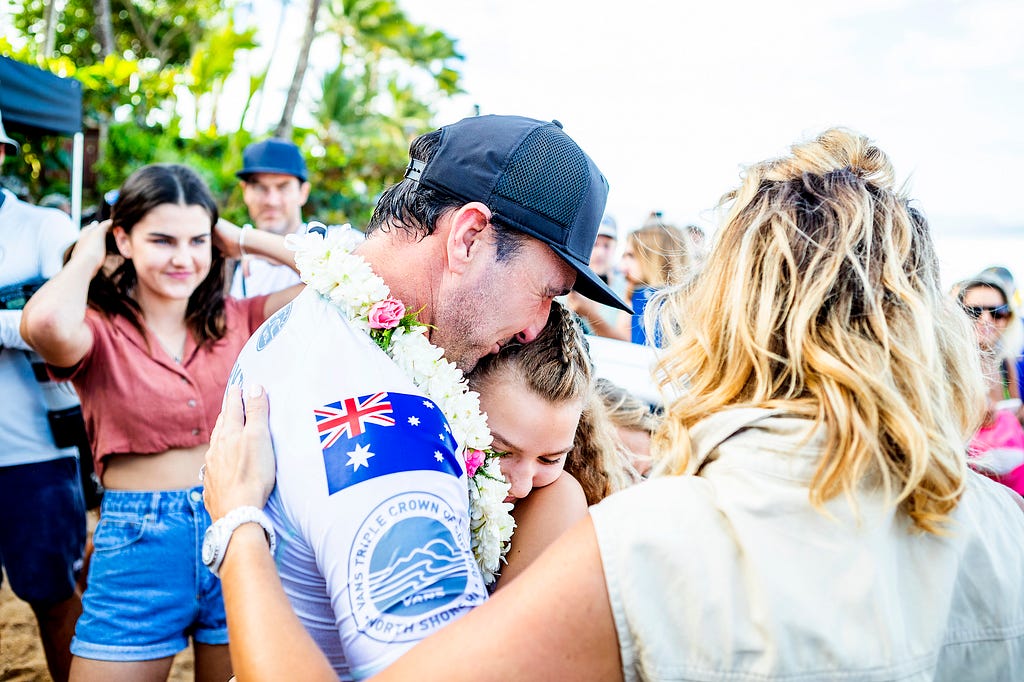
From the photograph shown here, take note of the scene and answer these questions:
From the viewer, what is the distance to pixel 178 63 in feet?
84.6

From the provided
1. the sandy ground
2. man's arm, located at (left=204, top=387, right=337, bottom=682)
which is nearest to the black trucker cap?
man's arm, located at (left=204, top=387, right=337, bottom=682)

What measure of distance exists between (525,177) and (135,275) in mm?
2282

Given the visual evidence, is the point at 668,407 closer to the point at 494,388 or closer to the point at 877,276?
the point at 877,276

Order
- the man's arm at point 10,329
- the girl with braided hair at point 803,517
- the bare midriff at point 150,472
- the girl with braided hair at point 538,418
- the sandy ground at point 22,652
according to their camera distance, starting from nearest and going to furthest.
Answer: the girl with braided hair at point 803,517 < the girl with braided hair at point 538,418 < the bare midriff at point 150,472 < the man's arm at point 10,329 < the sandy ground at point 22,652

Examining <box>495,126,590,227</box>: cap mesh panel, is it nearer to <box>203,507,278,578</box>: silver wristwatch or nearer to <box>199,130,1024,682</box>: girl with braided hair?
<box>199,130,1024,682</box>: girl with braided hair

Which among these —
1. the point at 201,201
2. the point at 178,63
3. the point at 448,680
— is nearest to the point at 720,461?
the point at 448,680

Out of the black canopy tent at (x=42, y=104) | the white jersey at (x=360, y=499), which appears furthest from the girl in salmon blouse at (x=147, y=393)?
the black canopy tent at (x=42, y=104)

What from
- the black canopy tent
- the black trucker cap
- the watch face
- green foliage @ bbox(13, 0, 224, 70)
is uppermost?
green foliage @ bbox(13, 0, 224, 70)

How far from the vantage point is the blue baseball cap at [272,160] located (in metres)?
5.53

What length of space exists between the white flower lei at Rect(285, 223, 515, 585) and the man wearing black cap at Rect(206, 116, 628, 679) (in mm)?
24

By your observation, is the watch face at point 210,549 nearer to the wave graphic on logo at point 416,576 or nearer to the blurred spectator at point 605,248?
the wave graphic on logo at point 416,576

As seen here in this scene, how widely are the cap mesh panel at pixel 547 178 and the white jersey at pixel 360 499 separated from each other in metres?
0.50

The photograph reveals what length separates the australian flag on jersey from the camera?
4.75ft

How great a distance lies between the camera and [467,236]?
6.11 ft
